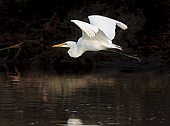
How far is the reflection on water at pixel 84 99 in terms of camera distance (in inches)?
431

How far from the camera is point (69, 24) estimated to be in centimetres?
2370

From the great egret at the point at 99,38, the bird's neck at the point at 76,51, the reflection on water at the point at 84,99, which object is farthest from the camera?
the bird's neck at the point at 76,51

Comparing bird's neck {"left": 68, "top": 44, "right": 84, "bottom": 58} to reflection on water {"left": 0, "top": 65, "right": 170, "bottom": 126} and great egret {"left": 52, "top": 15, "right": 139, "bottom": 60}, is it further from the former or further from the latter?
reflection on water {"left": 0, "top": 65, "right": 170, "bottom": 126}

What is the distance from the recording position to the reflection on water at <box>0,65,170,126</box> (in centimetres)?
1095

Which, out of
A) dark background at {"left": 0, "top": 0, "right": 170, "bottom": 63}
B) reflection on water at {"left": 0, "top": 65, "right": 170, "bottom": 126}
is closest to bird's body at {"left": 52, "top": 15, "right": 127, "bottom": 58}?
reflection on water at {"left": 0, "top": 65, "right": 170, "bottom": 126}

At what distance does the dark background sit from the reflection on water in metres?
4.37

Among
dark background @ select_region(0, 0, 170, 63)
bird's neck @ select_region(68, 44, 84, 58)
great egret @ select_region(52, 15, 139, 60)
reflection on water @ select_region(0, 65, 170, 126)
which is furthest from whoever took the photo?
dark background @ select_region(0, 0, 170, 63)

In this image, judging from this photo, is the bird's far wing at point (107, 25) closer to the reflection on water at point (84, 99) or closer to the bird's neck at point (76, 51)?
the bird's neck at point (76, 51)

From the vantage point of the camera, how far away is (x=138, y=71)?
20.5 metres

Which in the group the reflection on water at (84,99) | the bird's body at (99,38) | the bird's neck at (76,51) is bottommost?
the reflection on water at (84,99)

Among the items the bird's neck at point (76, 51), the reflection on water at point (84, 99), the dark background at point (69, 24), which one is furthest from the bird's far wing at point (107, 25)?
the dark background at point (69, 24)

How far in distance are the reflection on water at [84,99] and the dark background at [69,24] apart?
14.3 feet

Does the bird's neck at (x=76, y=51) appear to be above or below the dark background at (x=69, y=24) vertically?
below

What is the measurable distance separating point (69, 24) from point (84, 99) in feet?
34.7
